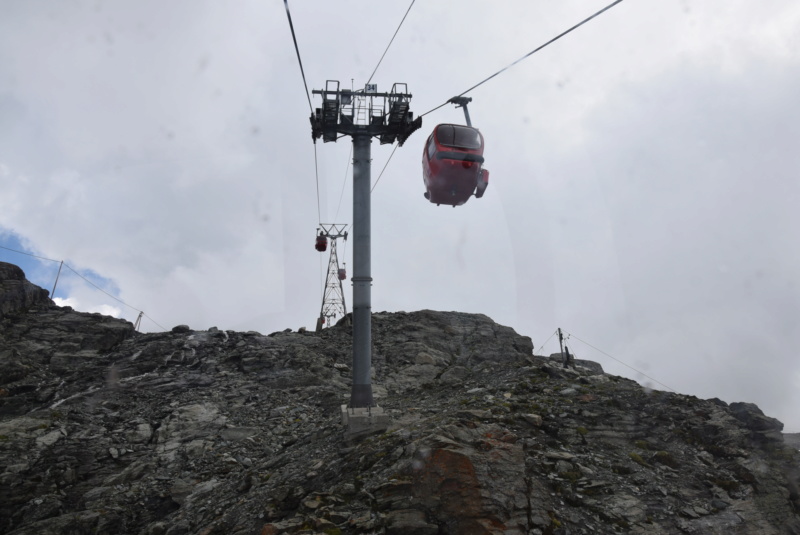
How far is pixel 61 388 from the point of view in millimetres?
17656

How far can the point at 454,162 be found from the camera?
473 inches

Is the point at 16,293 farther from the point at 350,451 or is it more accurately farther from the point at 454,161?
the point at 454,161

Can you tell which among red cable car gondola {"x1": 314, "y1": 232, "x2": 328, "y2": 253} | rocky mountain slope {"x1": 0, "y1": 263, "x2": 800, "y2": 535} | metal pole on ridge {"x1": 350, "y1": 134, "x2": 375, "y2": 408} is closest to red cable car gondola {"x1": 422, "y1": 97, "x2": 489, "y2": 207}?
metal pole on ridge {"x1": 350, "y1": 134, "x2": 375, "y2": 408}

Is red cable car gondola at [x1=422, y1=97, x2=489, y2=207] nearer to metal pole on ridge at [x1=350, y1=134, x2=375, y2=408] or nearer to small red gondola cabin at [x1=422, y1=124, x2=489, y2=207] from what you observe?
small red gondola cabin at [x1=422, y1=124, x2=489, y2=207]

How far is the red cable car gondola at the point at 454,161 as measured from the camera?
1202 centimetres

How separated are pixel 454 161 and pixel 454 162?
1.0 inches

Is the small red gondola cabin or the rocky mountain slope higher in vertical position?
the small red gondola cabin

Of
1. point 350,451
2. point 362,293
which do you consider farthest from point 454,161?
point 350,451

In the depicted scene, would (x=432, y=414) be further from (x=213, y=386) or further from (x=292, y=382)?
(x=213, y=386)

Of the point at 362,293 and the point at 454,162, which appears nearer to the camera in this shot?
the point at 454,162

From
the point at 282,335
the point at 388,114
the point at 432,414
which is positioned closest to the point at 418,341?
the point at 282,335

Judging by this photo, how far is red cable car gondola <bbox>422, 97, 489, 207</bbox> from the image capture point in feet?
39.4

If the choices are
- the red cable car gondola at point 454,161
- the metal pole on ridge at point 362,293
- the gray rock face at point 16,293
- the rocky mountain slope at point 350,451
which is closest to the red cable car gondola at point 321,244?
the rocky mountain slope at point 350,451

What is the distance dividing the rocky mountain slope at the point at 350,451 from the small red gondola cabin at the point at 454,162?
225 inches
